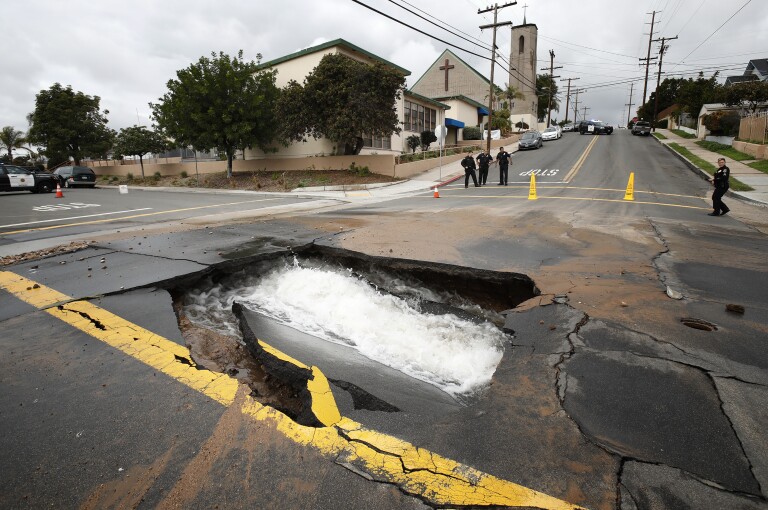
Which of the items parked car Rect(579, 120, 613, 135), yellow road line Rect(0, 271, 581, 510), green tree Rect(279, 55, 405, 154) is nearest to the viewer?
yellow road line Rect(0, 271, 581, 510)

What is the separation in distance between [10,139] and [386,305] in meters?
70.8

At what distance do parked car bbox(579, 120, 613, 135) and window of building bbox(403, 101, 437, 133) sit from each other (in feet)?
75.7

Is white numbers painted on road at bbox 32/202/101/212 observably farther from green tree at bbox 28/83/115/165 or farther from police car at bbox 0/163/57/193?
green tree at bbox 28/83/115/165

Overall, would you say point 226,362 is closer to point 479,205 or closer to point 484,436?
point 484,436

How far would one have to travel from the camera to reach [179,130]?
2594 centimetres

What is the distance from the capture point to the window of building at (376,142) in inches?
1136

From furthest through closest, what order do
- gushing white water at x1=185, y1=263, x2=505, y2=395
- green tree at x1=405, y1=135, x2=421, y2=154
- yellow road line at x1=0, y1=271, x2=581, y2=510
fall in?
green tree at x1=405, y1=135, x2=421, y2=154 → gushing white water at x1=185, y1=263, x2=505, y2=395 → yellow road line at x1=0, y1=271, x2=581, y2=510

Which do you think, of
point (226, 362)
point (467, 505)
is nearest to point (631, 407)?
point (467, 505)

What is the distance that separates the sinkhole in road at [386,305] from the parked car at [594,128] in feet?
162

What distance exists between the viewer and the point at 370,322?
4.80m

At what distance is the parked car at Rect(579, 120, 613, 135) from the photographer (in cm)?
4669

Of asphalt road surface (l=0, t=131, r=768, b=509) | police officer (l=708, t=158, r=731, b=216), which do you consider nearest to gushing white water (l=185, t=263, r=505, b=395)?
asphalt road surface (l=0, t=131, r=768, b=509)

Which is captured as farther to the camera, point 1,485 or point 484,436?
point 484,436

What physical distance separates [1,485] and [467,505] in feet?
7.70
